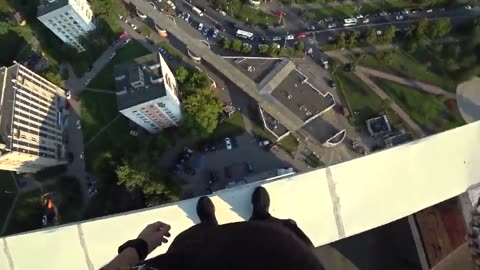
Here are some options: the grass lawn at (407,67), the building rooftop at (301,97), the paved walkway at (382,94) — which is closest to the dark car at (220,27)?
the building rooftop at (301,97)

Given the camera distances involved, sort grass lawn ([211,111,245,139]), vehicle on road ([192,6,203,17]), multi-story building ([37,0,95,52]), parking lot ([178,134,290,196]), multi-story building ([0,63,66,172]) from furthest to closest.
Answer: vehicle on road ([192,6,203,17]), grass lawn ([211,111,245,139]), parking lot ([178,134,290,196]), multi-story building ([37,0,95,52]), multi-story building ([0,63,66,172])

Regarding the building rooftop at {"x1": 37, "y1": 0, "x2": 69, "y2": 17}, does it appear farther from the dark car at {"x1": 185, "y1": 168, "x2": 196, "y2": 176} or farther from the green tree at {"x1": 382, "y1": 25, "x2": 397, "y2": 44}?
the green tree at {"x1": 382, "y1": 25, "x2": 397, "y2": 44}

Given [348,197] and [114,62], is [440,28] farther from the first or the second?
[114,62]

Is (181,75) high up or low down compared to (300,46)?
down

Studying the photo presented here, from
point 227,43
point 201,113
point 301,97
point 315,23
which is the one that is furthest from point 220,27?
point 301,97

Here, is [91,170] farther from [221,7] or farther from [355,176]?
[355,176]

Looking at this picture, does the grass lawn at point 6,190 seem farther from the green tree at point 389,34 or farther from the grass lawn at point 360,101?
the green tree at point 389,34

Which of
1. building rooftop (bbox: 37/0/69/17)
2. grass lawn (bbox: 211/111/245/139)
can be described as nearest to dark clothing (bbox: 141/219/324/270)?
grass lawn (bbox: 211/111/245/139)
